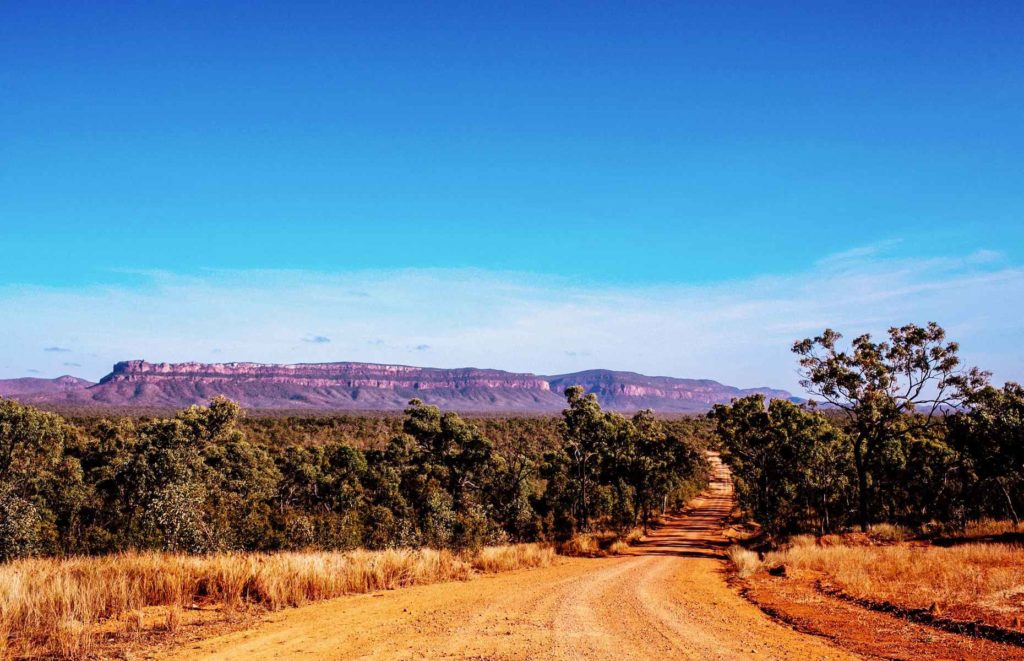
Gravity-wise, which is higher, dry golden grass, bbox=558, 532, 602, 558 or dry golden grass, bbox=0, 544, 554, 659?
dry golden grass, bbox=0, 544, 554, 659

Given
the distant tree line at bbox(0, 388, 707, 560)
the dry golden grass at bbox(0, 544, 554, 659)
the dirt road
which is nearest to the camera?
the dry golden grass at bbox(0, 544, 554, 659)

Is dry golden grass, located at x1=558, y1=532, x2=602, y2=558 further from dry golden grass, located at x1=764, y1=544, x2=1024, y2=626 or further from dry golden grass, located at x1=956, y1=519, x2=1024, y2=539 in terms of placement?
dry golden grass, located at x1=956, y1=519, x2=1024, y2=539

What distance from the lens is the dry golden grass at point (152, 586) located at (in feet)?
30.8

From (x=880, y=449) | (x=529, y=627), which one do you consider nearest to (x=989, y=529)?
(x=880, y=449)

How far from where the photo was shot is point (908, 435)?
3891 centimetres

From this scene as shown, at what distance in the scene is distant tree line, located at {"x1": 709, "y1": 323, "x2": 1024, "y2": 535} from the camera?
29859 mm

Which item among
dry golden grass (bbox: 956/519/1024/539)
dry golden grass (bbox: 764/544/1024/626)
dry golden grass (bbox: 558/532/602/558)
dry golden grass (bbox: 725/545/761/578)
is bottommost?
dry golden grass (bbox: 558/532/602/558)

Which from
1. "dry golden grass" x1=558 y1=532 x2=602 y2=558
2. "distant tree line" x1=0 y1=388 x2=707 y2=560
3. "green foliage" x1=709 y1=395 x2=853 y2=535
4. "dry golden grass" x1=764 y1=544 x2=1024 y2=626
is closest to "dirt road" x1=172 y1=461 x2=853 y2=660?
"dry golden grass" x1=764 y1=544 x2=1024 y2=626

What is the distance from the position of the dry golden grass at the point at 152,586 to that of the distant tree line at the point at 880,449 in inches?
914

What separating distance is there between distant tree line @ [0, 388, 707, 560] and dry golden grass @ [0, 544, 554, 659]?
655 centimetres

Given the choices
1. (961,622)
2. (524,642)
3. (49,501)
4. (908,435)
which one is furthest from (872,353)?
(49,501)

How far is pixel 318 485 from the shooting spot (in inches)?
1623

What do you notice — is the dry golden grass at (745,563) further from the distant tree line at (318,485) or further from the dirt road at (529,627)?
the distant tree line at (318,485)

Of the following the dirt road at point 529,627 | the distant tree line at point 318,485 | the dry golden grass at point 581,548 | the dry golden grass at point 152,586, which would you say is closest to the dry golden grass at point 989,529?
the dry golden grass at point 581,548
